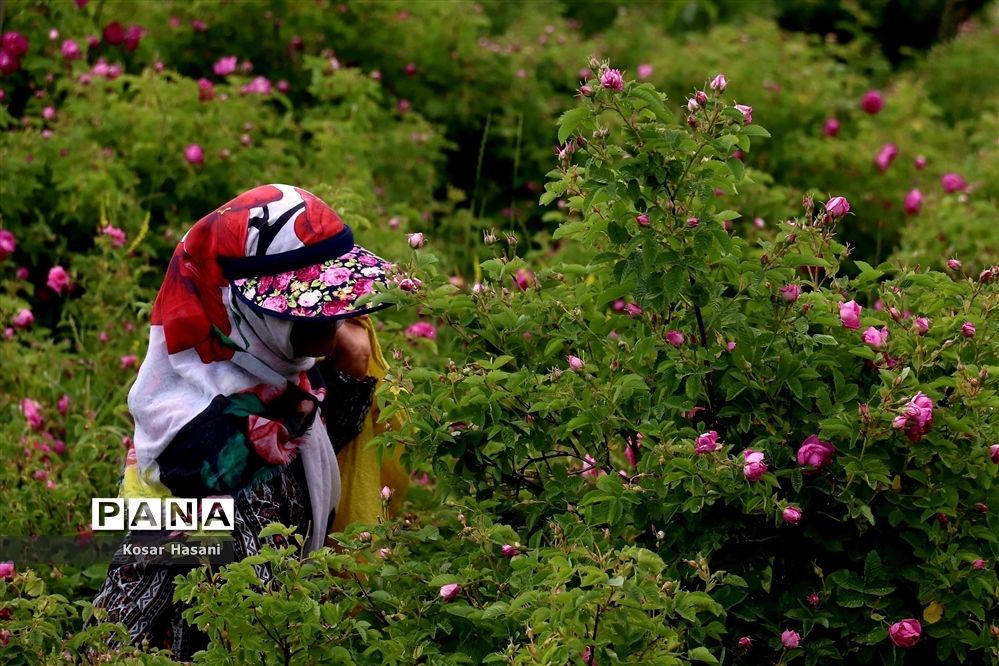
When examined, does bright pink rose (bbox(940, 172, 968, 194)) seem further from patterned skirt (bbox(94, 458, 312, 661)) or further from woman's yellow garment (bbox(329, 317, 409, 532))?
patterned skirt (bbox(94, 458, 312, 661))

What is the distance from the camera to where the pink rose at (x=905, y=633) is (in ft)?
7.59

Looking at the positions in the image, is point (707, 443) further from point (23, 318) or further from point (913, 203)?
point (913, 203)

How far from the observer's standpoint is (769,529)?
2.53 meters

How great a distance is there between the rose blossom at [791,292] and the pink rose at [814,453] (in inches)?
9.3

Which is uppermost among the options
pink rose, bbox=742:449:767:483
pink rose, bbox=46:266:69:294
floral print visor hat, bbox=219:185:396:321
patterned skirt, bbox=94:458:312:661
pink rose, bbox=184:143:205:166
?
floral print visor hat, bbox=219:185:396:321

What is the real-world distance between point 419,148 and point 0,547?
98.4 inches

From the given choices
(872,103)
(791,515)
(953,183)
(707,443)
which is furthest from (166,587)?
(872,103)

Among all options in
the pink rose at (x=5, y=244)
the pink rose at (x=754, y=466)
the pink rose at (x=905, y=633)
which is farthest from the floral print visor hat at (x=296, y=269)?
the pink rose at (x=5, y=244)

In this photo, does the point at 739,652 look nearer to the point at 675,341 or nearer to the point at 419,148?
the point at 675,341

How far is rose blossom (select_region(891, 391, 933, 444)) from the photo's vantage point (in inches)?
87.0

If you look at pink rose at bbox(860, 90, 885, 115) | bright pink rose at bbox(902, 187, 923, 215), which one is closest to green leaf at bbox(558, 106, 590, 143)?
bright pink rose at bbox(902, 187, 923, 215)

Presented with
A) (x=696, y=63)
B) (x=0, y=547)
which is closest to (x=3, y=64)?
(x=0, y=547)

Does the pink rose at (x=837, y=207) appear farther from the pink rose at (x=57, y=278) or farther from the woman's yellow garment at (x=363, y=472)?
the pink rose at (x=57, y=278)

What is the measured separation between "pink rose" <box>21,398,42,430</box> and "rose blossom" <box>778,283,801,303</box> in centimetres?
201
